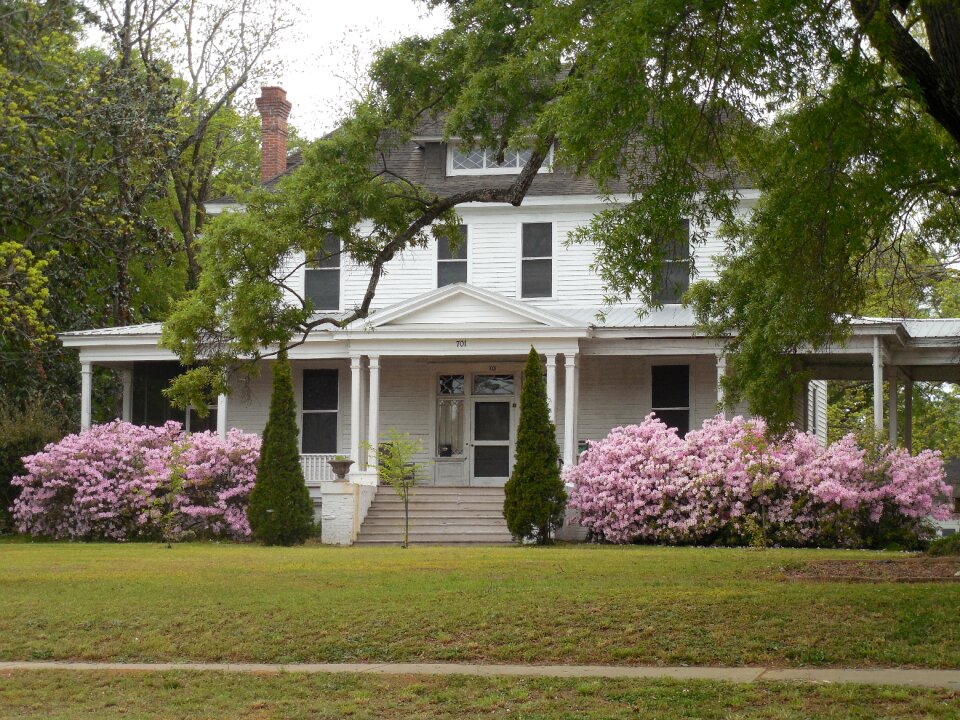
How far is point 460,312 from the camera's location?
83.6 feet

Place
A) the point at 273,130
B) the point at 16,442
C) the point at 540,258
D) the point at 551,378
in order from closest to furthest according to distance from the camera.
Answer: the point at 551,378
the point at 16,442
the point at 540,258
the point at 273,130

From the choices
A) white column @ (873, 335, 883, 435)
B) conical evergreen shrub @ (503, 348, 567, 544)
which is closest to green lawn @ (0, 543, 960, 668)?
conical evergreen shrub @ (503, 348, 567, 544)

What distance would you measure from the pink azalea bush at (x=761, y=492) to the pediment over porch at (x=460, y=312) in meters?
3.58

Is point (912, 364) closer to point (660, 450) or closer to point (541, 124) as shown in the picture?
point (660, 450)

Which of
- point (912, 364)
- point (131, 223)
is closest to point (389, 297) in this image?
point (131, 223)

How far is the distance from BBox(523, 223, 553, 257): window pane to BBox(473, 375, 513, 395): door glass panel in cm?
261

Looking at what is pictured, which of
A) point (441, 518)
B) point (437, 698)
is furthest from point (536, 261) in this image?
point (437, 698)

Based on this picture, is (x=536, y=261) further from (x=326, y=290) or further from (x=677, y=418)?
(x=326, y=290)

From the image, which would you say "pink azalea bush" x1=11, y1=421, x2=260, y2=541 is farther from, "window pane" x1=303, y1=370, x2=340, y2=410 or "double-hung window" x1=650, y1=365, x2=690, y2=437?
"double-hung window" x1=650, y1=365, x2=690, y2=437

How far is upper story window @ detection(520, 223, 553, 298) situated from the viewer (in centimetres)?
2783

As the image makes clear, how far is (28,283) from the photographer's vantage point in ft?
84.5

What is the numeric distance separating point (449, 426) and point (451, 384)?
34.5 inches

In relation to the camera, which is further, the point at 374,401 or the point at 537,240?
the point at 537,240

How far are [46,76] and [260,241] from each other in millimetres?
17042
